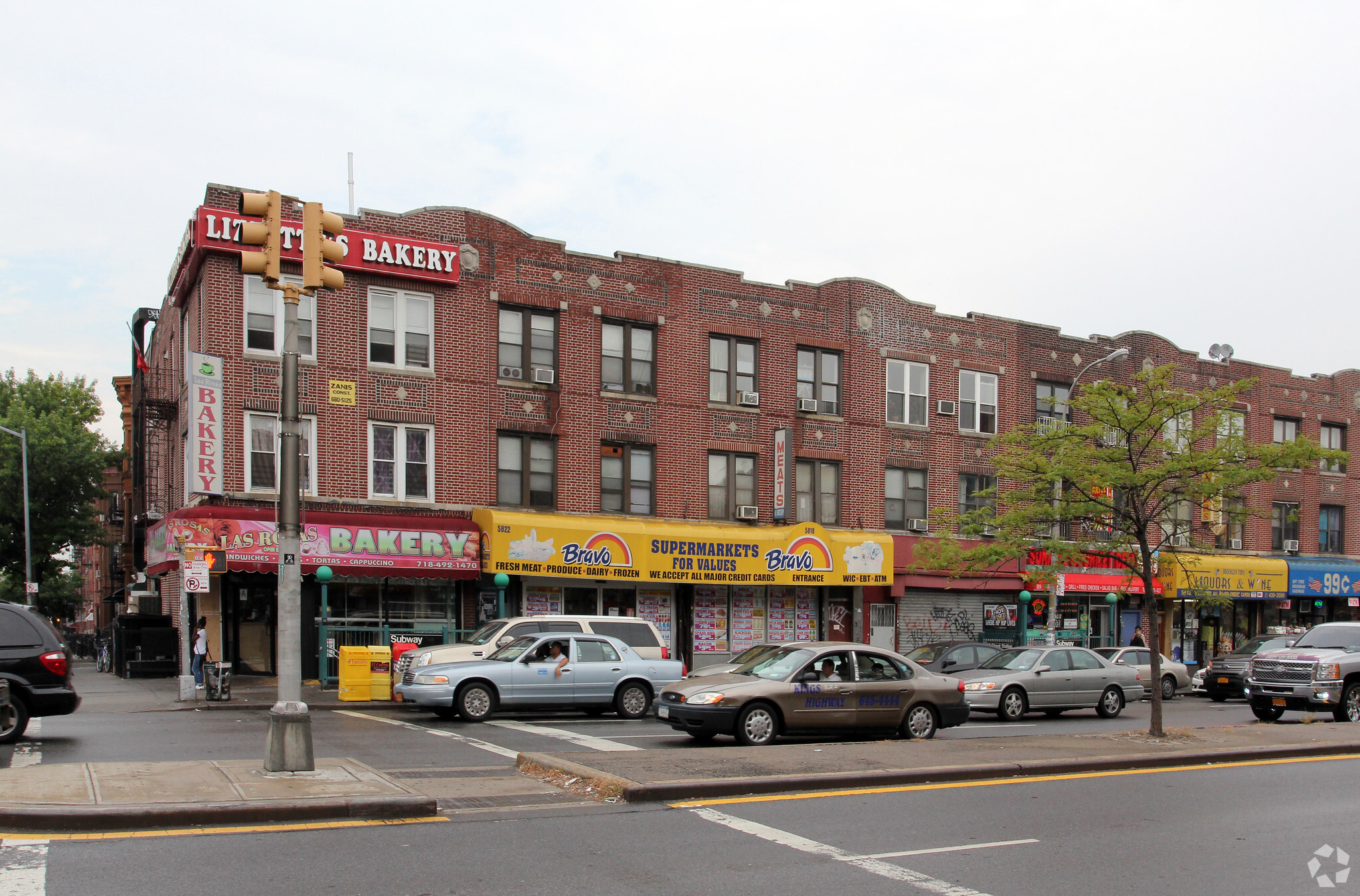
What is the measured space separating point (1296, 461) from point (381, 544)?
699 inches

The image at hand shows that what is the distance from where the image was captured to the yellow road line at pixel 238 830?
8.32m

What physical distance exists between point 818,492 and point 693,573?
197 inches

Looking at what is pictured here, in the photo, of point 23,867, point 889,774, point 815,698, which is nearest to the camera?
point 23,867

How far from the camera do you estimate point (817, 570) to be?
101 feet

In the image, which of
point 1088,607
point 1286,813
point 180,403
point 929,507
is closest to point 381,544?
point 180,403

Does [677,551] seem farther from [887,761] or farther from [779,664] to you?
[887,761]

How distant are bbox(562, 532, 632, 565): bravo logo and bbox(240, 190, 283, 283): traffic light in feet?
55.4

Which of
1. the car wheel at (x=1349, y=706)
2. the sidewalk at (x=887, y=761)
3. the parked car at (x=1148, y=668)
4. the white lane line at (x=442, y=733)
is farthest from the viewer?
the parked car at (x=1148, y=668)

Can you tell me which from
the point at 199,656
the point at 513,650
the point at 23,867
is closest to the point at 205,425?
the point at 199,656

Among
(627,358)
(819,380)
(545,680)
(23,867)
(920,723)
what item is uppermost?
(627,358)

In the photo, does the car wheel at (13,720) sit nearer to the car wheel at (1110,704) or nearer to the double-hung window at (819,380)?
the car wheel at (1110,704)

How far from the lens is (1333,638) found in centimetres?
2209

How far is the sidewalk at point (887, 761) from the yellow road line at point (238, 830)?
217cm

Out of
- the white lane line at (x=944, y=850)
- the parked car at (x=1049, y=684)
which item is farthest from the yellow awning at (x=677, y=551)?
the white lane line at (x=944, y=850)
